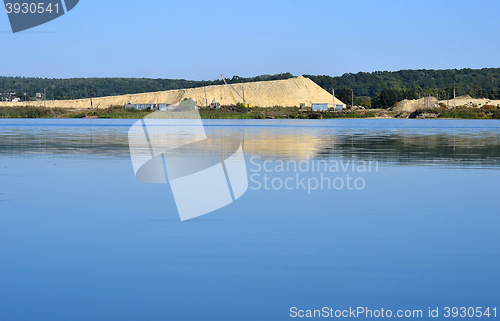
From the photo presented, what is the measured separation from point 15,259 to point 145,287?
1.89 meters

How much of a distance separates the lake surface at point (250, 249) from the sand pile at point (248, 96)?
494 ft

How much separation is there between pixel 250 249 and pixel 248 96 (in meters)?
163

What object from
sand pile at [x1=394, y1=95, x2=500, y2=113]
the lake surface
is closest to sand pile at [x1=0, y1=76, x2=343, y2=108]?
sand pile at [x1=394, y1=95, x2=500, y2=113]

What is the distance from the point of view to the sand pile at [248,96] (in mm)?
164625

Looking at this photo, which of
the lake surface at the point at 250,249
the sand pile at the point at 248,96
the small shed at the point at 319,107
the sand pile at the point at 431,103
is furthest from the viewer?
the sand pile at the point at 248,96

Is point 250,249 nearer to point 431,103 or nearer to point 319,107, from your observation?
point 319,107

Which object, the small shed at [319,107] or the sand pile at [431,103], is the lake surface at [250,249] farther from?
the small shed at [319,107]

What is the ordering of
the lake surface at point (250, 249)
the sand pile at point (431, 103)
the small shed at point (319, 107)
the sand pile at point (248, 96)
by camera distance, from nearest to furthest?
1. the lake surface at point (250, 249)
2. the sand pile at point (431, 103)
3. the small shed at point (319, 107)
4. the sand pile at point (248, 96)

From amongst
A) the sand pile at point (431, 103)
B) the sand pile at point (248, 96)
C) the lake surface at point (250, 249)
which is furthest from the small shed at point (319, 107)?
the lake surface at point (250, 249)

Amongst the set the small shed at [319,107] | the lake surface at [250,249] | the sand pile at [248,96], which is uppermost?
the sand pile at [248,96]

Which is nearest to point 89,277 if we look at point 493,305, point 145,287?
point 145,287

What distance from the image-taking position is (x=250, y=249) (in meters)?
6.79

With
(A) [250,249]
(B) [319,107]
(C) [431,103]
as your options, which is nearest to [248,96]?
(B) [319,107]

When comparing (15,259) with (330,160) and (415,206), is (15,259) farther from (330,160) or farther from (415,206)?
(330,160)
